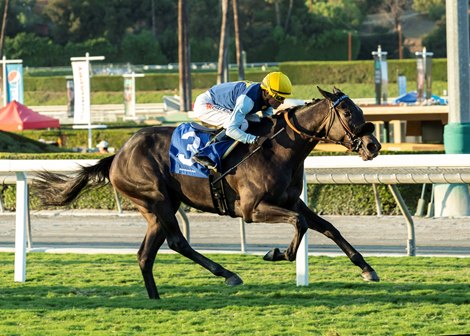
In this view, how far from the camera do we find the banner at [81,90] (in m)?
31.3

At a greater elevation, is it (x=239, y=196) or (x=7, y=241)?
(x=239, y=196)

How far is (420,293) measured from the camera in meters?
7.91

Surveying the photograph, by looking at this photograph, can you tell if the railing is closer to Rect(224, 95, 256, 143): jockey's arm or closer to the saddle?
the saddle

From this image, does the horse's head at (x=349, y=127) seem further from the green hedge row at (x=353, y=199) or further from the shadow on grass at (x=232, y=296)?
the green hedge row at (x=353, y=199)

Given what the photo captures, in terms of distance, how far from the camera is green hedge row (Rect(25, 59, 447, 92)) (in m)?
61.5

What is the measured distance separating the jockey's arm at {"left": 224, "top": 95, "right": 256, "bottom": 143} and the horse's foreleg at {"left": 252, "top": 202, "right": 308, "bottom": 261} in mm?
438

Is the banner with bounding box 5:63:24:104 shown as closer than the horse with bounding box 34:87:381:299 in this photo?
No

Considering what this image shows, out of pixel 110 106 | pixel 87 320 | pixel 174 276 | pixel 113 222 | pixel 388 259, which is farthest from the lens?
pixel 110 106

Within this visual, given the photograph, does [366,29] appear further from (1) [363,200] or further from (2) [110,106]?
(1) [363,200]

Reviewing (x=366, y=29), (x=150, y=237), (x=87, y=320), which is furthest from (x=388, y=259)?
(x=366, y=29)

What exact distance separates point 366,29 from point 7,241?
71.8 m

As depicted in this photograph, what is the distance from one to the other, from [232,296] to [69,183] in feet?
5.27

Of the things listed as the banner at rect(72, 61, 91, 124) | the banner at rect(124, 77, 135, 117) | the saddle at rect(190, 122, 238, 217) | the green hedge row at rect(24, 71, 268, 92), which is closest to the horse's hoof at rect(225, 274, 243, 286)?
the saddle at rect(190, 122, 238, 217)

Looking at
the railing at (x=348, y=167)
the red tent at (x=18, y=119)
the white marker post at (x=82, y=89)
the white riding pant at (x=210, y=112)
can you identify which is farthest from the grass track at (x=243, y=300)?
the red tent at (x=18, y=119)
